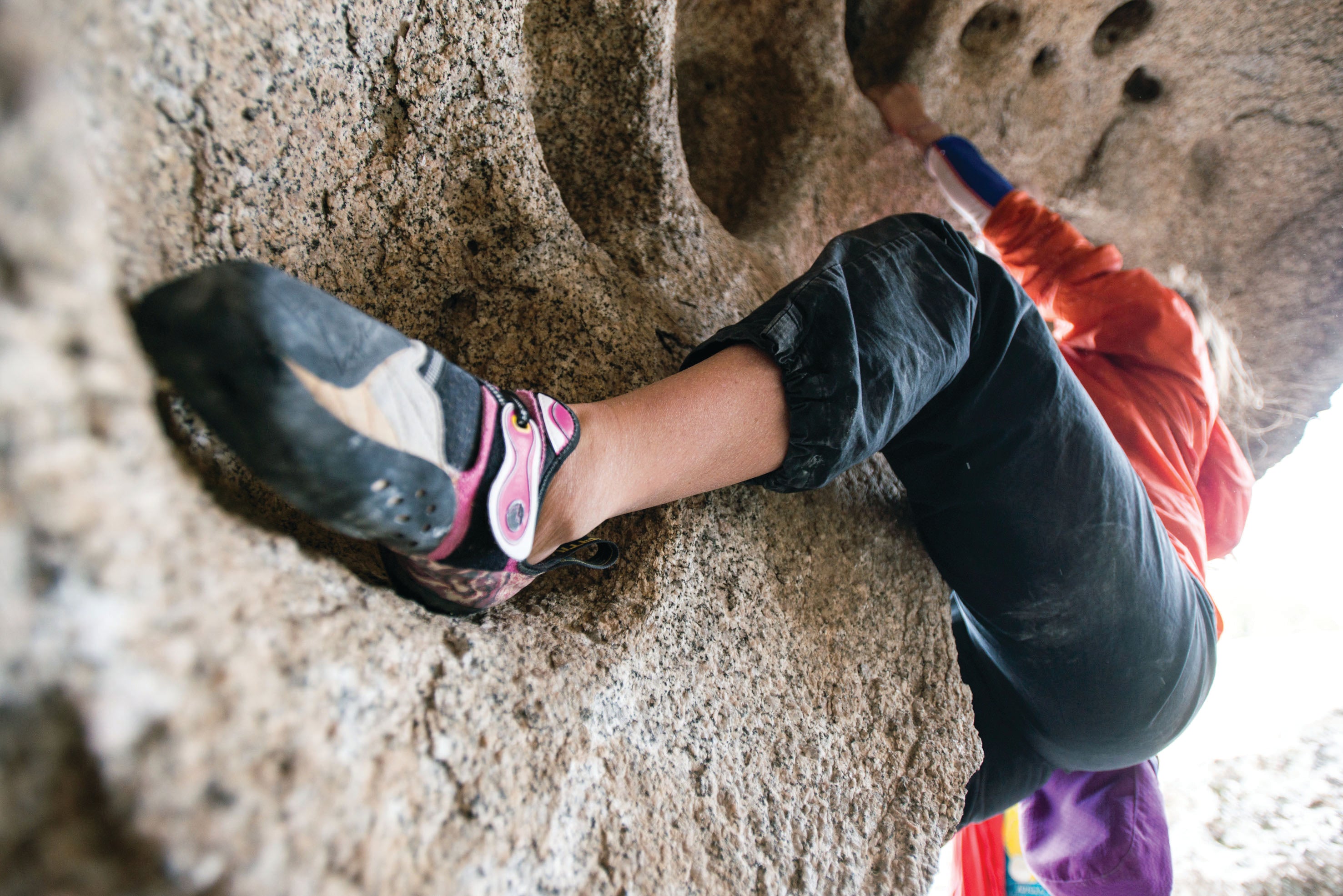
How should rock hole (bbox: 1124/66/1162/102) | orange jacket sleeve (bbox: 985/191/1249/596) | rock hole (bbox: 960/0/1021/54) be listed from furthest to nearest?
rock hole (bbox: 1124/66/1162/102)
rock hole (bbox: 960/0/1021/54)
orange jacket sleeve (bbox: 985/191/1249/596)

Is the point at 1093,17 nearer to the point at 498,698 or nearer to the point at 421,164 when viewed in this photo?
the point at 421,164

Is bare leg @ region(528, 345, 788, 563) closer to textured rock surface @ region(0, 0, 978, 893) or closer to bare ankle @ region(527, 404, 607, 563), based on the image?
bare ankle @ region(527, 404, 607, 563)

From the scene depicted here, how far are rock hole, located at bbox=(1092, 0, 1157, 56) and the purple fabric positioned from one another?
64.1 inches

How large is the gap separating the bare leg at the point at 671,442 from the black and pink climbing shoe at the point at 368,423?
3 cm

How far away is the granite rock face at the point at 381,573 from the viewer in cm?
30

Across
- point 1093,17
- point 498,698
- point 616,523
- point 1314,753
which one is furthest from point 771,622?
point 1314,753

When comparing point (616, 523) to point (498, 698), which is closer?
point (498, 698)

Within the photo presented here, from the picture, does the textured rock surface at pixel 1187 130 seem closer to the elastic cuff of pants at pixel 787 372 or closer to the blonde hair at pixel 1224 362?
the blonde hair at pixel 1224 362

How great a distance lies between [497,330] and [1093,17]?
1.65 metres

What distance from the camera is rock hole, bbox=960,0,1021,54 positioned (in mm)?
1557

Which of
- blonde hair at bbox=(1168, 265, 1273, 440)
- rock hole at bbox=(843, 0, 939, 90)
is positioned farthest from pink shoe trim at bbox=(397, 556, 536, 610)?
rock hole at bbox=(843, 0, 939, 90)

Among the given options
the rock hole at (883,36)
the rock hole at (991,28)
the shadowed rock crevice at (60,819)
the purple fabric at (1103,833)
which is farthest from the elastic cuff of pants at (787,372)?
the rock hole at (991,28)

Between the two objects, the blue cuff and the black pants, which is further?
the blue cuff

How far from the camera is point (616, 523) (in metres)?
0.75
